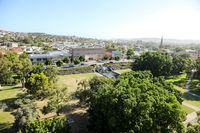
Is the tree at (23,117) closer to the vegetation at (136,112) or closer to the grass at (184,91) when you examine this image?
the vegetation at (136,112)

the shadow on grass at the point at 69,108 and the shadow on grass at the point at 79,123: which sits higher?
the shadow on grass at the point at 69,108

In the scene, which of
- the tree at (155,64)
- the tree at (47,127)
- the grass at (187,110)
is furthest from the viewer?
the tree at (155,64)

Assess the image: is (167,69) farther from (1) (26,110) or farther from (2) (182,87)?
(1) (26,110)

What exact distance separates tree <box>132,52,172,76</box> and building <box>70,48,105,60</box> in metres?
29.7

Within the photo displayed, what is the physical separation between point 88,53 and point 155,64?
115ft

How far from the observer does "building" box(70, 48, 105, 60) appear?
57.6 metres

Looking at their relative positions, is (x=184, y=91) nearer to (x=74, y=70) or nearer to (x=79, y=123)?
(x=79, y=123)

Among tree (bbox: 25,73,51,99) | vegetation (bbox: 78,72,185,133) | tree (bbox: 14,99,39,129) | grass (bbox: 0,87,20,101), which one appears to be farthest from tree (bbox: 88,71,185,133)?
grass (bbox: 0,87,20,101)

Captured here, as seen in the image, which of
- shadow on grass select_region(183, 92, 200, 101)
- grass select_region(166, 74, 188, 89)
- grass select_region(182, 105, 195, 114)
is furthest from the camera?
grass select_region(166, 74, 188, 89)

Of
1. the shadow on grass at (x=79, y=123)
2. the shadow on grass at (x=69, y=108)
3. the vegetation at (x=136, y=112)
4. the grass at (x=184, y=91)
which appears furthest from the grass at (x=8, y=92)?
the grass at (x=184, y=91)

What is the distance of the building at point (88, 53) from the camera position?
57.6 m

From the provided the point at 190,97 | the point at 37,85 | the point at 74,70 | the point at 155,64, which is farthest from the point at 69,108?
the point at 155,64

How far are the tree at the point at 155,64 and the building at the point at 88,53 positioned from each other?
2971 cm

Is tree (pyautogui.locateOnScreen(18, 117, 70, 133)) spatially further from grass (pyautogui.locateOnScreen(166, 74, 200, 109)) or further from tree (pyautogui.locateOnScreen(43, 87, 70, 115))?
grass (pyautogui.locateOnScreen(166, 74, 200, 109))
